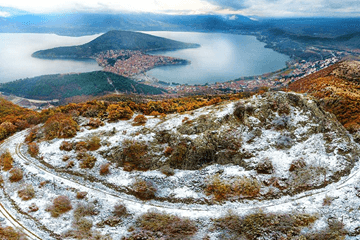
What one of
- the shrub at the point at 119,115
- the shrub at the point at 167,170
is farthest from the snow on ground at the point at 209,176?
the shrub at the point at 119,115

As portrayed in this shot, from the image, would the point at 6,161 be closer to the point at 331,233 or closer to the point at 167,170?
the point at 167,170

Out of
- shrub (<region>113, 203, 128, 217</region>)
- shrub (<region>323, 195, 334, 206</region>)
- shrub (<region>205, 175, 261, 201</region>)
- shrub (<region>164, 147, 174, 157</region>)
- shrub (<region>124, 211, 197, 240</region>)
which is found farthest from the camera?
shrub (<region>164, 147, 174, 157</region>)

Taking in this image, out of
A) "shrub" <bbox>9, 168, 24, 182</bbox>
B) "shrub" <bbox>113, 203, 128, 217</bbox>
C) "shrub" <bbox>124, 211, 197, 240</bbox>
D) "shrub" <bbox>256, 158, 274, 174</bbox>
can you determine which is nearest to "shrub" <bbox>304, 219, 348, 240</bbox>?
"shrub" <bbox>256, 158, 274, 174</bbox>

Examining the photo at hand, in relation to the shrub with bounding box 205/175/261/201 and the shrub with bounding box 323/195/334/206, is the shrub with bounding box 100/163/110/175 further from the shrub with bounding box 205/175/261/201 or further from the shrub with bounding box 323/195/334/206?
the shrub with bounding box 323/195/334/206

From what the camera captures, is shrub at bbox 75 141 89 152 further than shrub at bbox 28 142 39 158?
No

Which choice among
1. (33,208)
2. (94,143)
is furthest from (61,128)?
(33,208)

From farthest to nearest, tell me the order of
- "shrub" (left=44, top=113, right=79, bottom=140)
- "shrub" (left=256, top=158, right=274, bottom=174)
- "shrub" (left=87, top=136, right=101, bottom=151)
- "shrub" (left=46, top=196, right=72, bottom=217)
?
"shrub" (left=44, top=113, right=79, bottom=140) → "shrub" (left=87, top=136, right=101, bottom=151) → "shrub" (left=256, top=158, right=274, bottom=174) → "shrub" (left=46, top=196, right=72, bottom=217)

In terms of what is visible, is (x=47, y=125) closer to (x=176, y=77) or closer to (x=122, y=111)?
(x=122, y=111)
